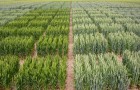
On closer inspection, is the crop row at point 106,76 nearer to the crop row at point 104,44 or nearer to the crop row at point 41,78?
the crop row at point 41,78

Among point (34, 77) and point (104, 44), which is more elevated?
point (34, 77)

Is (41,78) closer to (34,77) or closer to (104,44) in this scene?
(34,77)

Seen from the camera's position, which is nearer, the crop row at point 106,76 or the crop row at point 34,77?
the crop row at point 106,76

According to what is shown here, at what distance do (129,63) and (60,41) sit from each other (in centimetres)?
583

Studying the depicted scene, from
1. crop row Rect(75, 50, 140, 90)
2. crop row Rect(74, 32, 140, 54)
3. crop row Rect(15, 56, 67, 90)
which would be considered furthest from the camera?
crop row Rect(74, 32, 140, 54)

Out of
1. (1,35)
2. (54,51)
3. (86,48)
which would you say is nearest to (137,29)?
(86,48)

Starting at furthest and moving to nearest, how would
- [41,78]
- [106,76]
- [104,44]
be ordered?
[104,44] < [41,78] < [106,76]

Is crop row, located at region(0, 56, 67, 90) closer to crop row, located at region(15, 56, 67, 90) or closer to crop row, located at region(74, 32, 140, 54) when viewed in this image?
crop row, located at region(15, 56, 67, 90)

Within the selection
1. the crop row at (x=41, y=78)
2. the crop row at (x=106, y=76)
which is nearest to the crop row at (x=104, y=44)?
the crop row at (x=106, y=76)

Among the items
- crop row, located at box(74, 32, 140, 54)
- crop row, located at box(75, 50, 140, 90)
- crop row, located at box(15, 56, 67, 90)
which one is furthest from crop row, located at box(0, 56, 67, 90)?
crop row, located at box(74, 32, 140, 54)

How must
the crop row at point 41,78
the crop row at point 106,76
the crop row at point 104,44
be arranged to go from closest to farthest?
the crop row at point 106,76, the crop row at point 41,78, the crop row at point 104,44

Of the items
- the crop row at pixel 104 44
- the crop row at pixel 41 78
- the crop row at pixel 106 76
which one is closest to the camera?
the crop row at pixel 106 76

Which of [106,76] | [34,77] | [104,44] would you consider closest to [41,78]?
[34,77]

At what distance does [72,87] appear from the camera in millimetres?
11070
